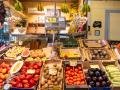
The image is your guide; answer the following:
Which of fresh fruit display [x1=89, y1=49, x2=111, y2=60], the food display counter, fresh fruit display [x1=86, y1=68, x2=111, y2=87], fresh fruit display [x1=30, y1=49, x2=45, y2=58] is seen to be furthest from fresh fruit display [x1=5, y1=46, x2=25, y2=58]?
fresh fruit display [x1=86, y1=68, x2=111, y2=87]

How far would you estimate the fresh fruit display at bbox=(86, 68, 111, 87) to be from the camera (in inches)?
171

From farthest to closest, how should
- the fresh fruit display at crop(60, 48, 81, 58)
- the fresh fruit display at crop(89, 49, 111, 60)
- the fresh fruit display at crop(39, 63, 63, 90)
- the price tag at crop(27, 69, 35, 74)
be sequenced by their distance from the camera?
the fresh fruit display at crop(60, 48, 81, 58) → the fresh fruit display at crop(89, 49, 111, 60) → the price tag at crop(27, 69, 35, 74) → the fresh fruit display at crop(39, 63, 63, 90)

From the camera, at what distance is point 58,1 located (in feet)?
42.3

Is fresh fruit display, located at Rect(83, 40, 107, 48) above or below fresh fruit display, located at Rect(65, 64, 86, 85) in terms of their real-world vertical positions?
above

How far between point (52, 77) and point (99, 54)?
5.17 feet

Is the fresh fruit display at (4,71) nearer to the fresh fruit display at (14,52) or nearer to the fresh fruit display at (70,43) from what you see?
the fresh fruit display at (14,52)

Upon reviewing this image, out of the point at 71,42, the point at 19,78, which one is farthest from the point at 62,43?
the point at 19,78

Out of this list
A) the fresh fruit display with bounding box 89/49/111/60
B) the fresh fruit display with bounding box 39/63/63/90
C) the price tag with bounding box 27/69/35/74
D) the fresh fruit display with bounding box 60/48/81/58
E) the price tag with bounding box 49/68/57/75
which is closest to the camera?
the fresh fruit display with bounding box 39/63/63/90

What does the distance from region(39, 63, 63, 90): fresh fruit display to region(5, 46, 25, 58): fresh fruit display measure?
3.66ft

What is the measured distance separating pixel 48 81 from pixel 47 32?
3207mm

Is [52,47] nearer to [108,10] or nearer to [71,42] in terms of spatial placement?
[71,42]

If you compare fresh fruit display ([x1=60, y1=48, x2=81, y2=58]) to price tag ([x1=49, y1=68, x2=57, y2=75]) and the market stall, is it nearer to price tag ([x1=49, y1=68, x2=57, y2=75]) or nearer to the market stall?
the market stall

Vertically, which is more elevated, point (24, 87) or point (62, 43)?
point (62, 43)

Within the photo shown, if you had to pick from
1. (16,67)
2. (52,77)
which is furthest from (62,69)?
(16,67)
